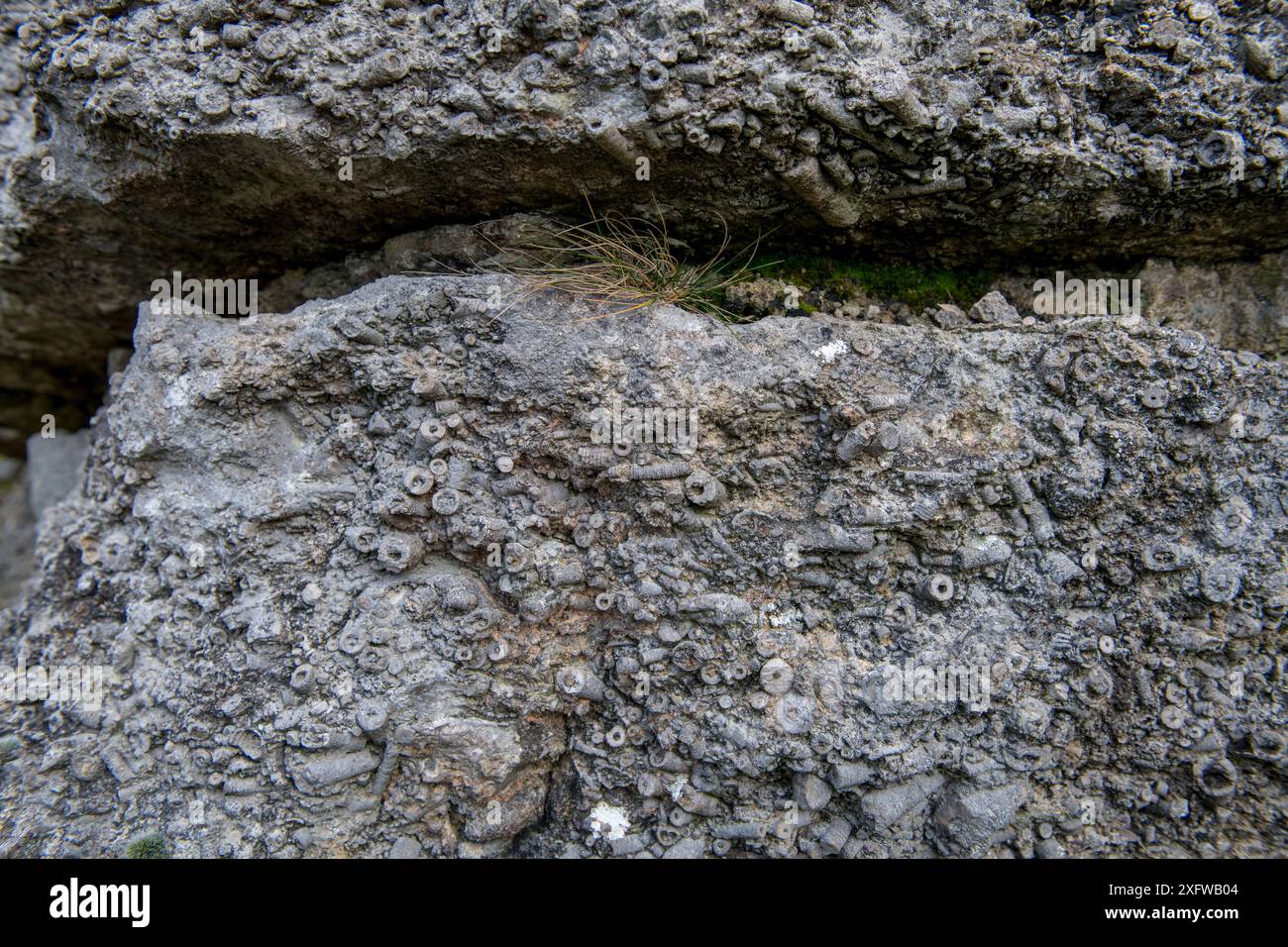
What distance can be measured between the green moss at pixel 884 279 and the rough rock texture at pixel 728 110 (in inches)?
5.2

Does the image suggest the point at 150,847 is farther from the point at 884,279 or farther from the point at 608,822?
the point at 884,279

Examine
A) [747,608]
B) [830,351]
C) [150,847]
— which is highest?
[830,351]

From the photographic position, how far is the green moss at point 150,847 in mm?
2668

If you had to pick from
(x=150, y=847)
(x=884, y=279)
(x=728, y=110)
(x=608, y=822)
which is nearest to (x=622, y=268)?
(x=728, y=110)

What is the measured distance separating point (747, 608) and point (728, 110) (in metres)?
1.82

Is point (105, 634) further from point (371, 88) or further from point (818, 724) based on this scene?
point (818, 724)

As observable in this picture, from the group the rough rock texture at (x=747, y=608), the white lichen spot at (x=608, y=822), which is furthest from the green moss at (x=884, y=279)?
the white lichen spot at (x=608, y=822)

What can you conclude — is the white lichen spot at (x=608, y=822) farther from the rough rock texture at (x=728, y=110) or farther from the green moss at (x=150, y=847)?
the rough rock texture at (x=728, y=110)

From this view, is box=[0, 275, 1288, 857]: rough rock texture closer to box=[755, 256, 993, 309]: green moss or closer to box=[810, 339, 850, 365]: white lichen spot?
box=[810, 339, 850, 365]: white lichen spot

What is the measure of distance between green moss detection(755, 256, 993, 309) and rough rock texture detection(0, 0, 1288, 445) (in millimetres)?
132

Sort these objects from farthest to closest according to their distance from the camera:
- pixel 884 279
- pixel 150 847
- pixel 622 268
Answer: pixel 884 279, pixel 622 268, pixel 150 847

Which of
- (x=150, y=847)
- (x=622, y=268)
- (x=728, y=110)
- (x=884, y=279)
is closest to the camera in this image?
(x=728, y=110)

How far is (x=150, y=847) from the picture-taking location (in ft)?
8.80

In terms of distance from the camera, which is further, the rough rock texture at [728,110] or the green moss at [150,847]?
the green moss at [150,847]
